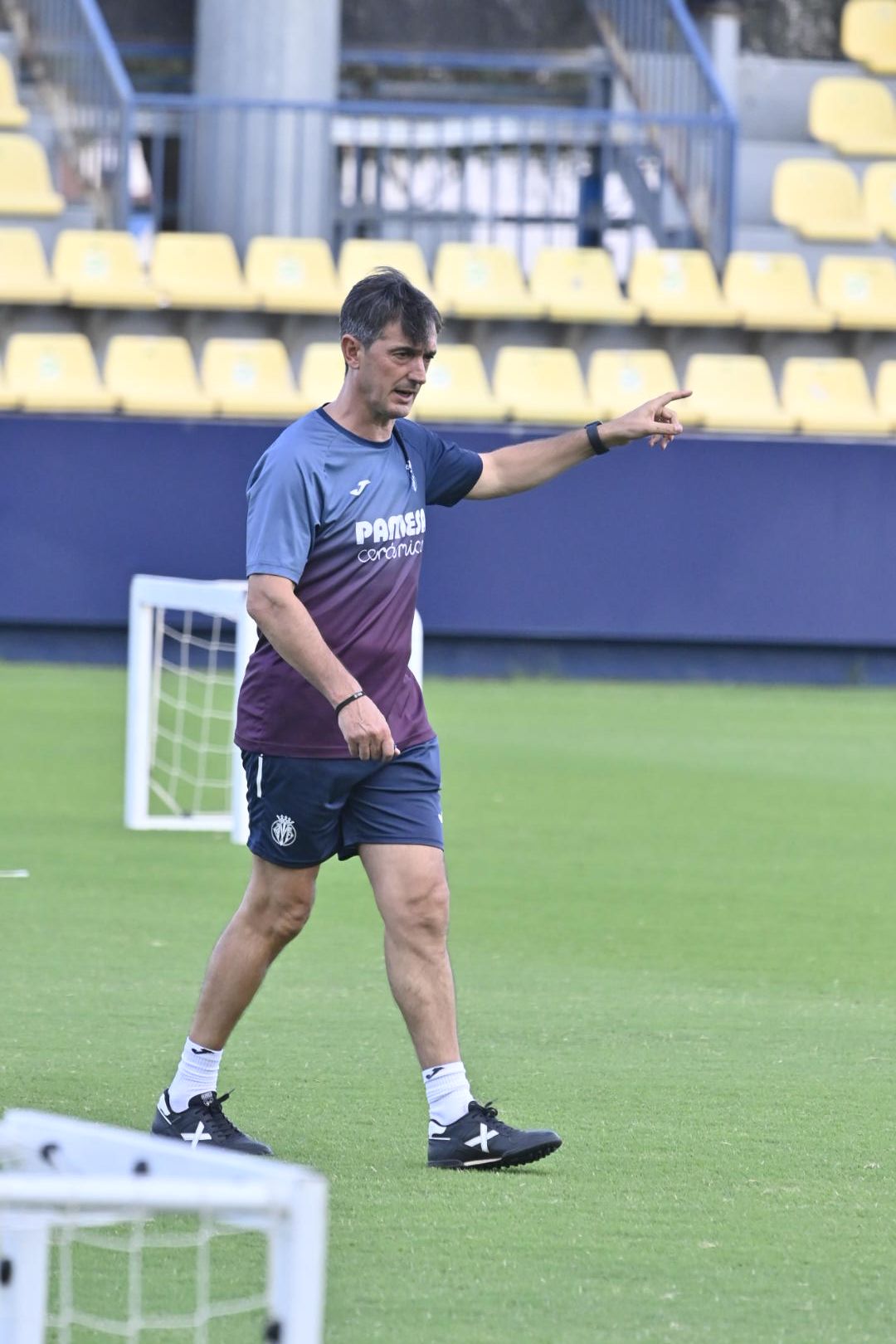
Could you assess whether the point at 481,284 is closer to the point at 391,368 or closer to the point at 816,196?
the point at 816,196

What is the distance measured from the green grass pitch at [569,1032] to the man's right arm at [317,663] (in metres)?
0.88

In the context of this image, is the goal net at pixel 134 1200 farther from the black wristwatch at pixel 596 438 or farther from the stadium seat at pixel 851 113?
the stadium seat at pixel 851 113

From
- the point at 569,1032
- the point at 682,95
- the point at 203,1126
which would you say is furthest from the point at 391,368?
the point at 682,95

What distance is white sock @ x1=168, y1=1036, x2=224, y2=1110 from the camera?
4.75m

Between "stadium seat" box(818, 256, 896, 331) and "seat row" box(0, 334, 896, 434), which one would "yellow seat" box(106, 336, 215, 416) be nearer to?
"seat row" box(0, 334, 896, 434)

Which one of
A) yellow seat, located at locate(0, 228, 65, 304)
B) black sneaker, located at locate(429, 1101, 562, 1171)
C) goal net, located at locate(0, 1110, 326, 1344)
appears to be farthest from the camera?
yellow seat, located at locate(0, 228, 65, 304)

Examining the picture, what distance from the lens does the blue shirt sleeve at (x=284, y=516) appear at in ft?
15.0

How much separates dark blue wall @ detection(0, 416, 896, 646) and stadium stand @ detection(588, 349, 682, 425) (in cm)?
117

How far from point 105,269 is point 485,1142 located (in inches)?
521

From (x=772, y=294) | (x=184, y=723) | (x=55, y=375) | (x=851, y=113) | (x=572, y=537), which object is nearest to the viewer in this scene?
(x=184, y=723)

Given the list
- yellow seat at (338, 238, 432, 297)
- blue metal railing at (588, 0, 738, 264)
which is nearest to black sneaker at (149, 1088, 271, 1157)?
yellow seat at (338, 238, 432, 297)

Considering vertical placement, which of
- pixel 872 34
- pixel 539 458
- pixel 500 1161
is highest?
pixel 872 34

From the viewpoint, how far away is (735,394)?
1731cm

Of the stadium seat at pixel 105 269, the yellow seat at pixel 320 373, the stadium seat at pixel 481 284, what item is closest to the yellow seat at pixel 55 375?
the stadium seat at pixel 105 269
